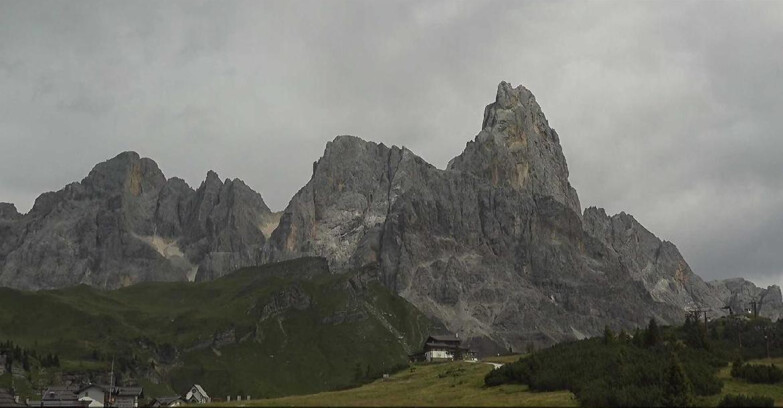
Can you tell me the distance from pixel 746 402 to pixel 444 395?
3974 centimetres

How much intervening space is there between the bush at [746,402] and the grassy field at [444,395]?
1690 centimetres

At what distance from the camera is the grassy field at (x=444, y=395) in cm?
9994

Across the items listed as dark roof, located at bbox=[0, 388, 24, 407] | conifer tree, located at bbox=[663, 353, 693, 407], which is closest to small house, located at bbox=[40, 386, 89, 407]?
dark roof, located at bbox=[0, 388, 24, 407]

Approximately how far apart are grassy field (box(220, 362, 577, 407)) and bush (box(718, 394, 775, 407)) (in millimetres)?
16905

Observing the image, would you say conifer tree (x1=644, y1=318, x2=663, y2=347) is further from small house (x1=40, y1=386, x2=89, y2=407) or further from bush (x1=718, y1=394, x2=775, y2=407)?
small house (x1=40, y1=386, x2=89, y2=407)

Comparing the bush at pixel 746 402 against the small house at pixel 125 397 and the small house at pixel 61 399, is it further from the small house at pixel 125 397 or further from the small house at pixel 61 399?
the small house at pixel 125 397

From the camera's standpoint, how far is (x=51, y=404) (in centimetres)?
14275

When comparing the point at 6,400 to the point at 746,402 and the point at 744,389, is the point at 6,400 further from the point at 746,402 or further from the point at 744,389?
the point at 744,389

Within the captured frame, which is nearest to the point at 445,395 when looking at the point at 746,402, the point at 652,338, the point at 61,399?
the point at 652,338

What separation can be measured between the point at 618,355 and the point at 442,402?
32.8 meters

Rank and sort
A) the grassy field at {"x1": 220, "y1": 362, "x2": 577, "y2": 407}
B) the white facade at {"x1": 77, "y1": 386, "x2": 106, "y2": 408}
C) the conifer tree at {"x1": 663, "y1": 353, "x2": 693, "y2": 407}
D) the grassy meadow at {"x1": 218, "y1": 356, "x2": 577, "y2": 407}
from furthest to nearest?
the white facade at {"x1": 77, "y1": 386, "x2": 106, "y2": 408}
the grassy field at {"x1": 220, "y1": 362, "x2": 577, "y2": 407}
the grassy meadow at {"x1": 218, "y1": 356, "x2": 577, "y2": 407}
the conifer tree at {"x1": 663, "y1": 353, "x2": 693, "y2": 407}

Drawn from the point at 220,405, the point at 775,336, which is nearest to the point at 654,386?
the point at 220,405

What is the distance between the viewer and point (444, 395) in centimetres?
11688

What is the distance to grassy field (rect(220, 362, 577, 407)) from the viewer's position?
328 ft
